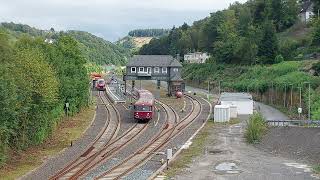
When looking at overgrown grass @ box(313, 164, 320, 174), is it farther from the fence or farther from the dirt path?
the fence

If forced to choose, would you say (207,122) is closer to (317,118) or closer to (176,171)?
(317,118)

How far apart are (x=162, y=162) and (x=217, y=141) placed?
446 inches

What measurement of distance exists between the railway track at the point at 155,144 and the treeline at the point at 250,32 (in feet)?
136

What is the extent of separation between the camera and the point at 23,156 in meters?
37.3

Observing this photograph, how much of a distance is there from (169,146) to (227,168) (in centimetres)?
986

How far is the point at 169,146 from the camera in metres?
43.2

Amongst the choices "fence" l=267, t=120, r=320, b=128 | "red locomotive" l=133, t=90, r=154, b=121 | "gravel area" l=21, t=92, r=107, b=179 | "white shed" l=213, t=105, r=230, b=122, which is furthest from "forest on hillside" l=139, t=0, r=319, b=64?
"gravel area" l=21, t=92, r=107, b=179

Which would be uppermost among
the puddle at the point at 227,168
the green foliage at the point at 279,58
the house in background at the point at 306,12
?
the house in background at the point at 306,12

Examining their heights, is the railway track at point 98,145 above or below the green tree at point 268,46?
below

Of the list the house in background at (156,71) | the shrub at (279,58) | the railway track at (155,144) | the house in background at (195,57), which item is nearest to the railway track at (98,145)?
the railway track at (155,144)

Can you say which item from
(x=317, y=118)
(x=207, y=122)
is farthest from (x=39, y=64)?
(x=317, y=118)

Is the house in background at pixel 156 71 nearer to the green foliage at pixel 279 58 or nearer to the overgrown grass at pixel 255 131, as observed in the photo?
the green foliage at pixel 279 58

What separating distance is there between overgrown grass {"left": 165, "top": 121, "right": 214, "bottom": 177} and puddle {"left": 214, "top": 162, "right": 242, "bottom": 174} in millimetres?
2037

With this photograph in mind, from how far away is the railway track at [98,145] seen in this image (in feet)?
104
